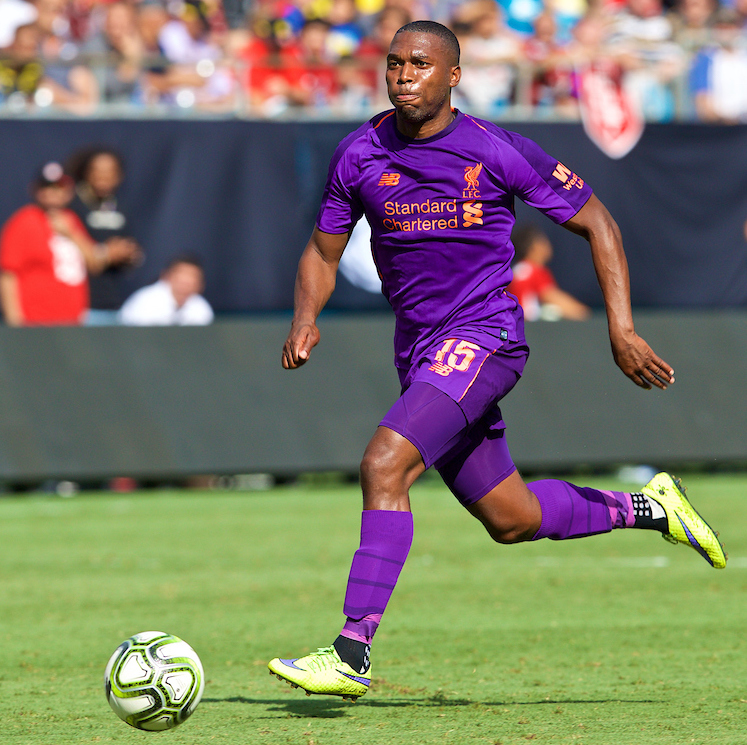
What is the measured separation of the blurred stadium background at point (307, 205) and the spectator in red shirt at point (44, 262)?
0.72 m

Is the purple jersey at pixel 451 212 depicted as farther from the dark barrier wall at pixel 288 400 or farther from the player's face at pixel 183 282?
the player's face at pixel 183 282

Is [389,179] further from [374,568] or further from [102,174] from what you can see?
[102,174]

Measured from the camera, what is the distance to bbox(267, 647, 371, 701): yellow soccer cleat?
486 centimetres

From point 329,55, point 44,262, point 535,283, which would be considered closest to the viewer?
point 44,262

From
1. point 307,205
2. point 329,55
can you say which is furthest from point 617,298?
point 329,55

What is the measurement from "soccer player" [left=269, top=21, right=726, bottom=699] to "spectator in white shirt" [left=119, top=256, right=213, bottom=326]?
7807mm

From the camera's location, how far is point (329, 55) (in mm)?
15734

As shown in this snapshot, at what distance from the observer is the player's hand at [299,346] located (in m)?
5.39

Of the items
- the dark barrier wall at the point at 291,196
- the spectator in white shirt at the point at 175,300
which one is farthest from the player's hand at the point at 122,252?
the spectator in white shirt at the point at 175,300

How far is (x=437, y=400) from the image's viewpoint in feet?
17.2

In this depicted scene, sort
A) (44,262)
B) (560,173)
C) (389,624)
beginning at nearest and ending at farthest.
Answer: (560,173), (389,624), (44,262)

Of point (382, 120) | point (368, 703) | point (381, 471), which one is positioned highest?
point (382, 120)

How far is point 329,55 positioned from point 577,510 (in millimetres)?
10748

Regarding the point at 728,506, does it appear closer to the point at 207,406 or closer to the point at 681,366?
the point at 681,366
